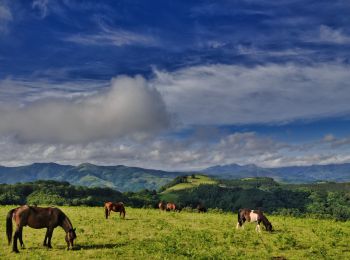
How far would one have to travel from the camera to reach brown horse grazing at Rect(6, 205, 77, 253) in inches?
927

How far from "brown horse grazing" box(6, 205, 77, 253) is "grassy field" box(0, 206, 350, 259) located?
35.2 inches

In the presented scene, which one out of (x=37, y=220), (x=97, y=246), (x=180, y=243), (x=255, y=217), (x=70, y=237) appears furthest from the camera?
(x=255, y=217)

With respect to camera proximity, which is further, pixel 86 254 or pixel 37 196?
pixel 37 196

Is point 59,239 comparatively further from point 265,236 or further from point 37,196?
point 37,196

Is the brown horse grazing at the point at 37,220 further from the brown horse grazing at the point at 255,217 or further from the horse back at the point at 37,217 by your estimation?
the brown horse grazing at the point at 255,217

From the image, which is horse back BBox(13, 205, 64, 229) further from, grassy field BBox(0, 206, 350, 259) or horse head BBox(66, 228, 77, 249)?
grassy field BBox(0, 206, 350, 259)

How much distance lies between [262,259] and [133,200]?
6505 inches

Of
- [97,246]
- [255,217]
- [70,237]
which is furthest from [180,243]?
[255,217]

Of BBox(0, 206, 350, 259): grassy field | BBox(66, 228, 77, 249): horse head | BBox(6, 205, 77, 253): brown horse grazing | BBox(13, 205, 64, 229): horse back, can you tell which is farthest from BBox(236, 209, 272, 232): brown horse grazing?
BBox(13, 205, 64, 229): horse back

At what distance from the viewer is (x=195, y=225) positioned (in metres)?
38.2

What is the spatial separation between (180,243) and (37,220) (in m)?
10.2

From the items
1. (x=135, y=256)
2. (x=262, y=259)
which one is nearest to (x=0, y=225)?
(x=135, y=256)

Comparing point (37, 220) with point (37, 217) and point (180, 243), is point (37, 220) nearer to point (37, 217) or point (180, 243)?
point (37, 217)

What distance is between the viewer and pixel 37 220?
24.1m
